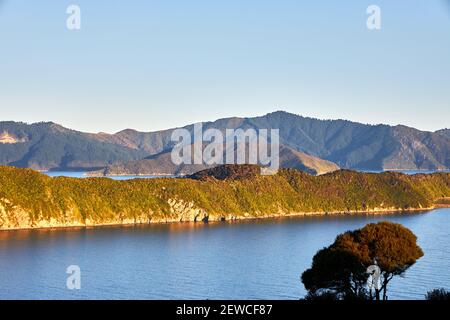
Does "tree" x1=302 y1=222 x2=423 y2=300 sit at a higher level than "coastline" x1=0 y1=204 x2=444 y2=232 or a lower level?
higher

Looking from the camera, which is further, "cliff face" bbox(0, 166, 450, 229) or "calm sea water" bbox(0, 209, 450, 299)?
"cliff face" bbox(0, 166, 450, 229)

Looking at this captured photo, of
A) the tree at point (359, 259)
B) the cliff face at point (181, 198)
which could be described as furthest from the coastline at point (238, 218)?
the tree at point (359, 259)

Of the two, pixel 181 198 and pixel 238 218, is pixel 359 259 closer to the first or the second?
pixel 181 198

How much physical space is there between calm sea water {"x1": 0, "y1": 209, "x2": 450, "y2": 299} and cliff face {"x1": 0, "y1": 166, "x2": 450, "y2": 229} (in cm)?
822

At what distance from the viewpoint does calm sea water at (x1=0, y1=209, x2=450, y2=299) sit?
215ft

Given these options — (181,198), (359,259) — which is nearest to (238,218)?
(181,198)

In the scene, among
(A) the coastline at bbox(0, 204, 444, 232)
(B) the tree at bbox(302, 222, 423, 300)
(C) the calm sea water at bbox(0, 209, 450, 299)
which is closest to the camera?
(B) the tree at bbox(302, 222, 423, 300)

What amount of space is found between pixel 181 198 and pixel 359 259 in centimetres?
10439

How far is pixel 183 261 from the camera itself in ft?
290

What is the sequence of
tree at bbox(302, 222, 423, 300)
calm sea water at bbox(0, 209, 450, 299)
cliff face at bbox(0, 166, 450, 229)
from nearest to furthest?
tree at bbox(302, 222, 423, 300)
calm sea water at bbox(0, 209, 450, 299)
cliff face at bbox(0, 166, 450, 229)

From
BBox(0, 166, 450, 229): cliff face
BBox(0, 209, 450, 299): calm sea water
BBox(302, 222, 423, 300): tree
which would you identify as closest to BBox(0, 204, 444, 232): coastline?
BBox(0, 166, 450, 229): cliff face

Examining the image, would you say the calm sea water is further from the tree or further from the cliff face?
the tree
